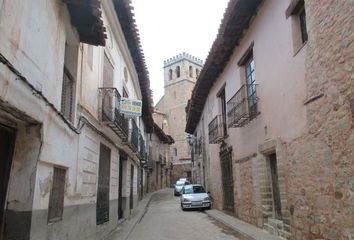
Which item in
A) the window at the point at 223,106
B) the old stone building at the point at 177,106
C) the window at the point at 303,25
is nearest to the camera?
the window at the point at 303,25

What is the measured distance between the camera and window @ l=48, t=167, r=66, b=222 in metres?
5.96

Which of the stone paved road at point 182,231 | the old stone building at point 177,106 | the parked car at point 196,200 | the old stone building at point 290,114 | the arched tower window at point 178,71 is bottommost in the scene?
the stone paved road at point 182,231

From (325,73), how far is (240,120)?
5.16 metres

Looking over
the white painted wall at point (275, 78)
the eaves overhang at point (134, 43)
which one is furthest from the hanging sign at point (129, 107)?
the white painted wall at point (275, 78)

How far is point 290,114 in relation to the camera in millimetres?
8398

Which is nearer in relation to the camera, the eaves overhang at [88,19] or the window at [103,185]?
the eaves overhang at [88,19]

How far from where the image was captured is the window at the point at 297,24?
26.4 feet

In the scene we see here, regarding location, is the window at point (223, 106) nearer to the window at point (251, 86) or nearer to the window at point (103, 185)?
the window at point (251, 86)

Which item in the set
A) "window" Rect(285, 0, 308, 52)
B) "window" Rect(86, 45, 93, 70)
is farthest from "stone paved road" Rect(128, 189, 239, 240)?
"window" Rect(285, 0, 308, 52)

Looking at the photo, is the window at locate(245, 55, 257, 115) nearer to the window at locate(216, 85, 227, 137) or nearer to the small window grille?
the window at locate(216, 85, 227, 137)

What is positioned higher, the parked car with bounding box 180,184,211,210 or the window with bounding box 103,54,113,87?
the window with bounding box 103,54,113,87

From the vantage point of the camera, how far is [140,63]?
49.1 ft

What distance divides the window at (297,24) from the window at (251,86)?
294 cm

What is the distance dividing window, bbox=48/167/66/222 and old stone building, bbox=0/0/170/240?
16 mm
